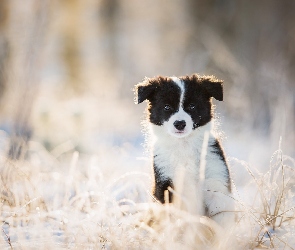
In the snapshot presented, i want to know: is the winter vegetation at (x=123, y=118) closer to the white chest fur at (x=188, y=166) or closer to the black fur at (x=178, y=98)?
the white chest fur at (x=188, y=166)

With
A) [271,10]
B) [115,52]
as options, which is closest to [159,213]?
[271,10]

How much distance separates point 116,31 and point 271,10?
7790 mm

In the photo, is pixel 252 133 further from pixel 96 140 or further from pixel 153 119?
pixel 153 119

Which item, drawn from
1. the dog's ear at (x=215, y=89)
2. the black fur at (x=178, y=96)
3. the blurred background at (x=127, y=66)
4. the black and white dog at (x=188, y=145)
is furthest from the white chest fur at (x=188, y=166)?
the blurred background at (x=127, y=66)

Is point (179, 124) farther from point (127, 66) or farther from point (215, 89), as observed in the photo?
point (127, 66)

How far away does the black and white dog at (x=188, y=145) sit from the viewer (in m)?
4.39

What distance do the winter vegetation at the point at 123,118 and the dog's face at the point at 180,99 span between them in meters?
0.46

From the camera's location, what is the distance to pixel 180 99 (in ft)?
15.3

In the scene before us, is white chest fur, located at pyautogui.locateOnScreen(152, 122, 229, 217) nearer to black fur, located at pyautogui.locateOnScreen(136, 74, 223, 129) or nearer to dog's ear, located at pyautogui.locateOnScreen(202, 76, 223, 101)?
black fur, located at pyautogui.locateOnScreen(136, 74, 223, 129)

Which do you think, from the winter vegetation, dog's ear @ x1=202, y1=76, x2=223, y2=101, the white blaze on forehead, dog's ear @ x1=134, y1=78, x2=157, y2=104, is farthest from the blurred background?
dog's ear @ x1=134, y1=78, x2=157, y2=104

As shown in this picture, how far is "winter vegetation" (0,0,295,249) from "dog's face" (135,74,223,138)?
461 millimetres

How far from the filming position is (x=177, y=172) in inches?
178

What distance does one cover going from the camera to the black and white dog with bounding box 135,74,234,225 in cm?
439

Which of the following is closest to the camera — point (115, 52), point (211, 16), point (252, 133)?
point (252, 133)
